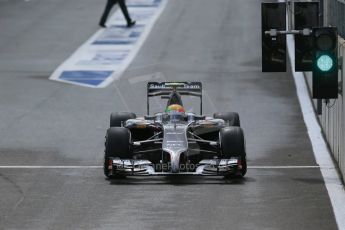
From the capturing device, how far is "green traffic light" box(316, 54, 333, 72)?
2002 centimetres

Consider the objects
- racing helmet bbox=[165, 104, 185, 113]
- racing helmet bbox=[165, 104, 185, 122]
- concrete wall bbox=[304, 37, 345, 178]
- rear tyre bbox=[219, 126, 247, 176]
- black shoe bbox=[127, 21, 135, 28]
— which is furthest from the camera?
black shoe bbox=[127, 21, 135, 28]

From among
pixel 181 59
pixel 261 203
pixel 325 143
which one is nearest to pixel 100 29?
pixel 181 59

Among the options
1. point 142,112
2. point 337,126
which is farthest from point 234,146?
point 142,112

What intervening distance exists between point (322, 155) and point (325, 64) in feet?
18.4

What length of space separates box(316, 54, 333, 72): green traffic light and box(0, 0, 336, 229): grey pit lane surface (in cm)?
199

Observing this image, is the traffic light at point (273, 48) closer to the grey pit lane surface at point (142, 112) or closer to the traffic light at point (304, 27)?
the traffic light at point (304, 27)

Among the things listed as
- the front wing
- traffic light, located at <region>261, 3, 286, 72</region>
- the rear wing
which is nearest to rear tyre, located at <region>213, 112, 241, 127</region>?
the rear wing

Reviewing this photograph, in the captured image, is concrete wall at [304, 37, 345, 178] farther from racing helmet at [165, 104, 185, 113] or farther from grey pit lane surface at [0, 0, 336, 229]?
racing helmet at [165, 104, 185, 113]

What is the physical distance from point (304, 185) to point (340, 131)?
5.38 ft

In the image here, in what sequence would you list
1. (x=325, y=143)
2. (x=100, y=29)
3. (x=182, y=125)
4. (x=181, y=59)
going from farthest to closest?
1. (x=100, y=29)
2. (x=181, y=59)
3. (x=325, y=143)
4. (x=182, y=125)

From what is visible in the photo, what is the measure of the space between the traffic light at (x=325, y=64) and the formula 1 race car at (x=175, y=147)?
2.72 m

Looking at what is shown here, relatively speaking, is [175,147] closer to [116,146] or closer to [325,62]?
[116,146]

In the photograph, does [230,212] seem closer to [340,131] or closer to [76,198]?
[76,198]

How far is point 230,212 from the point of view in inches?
768
